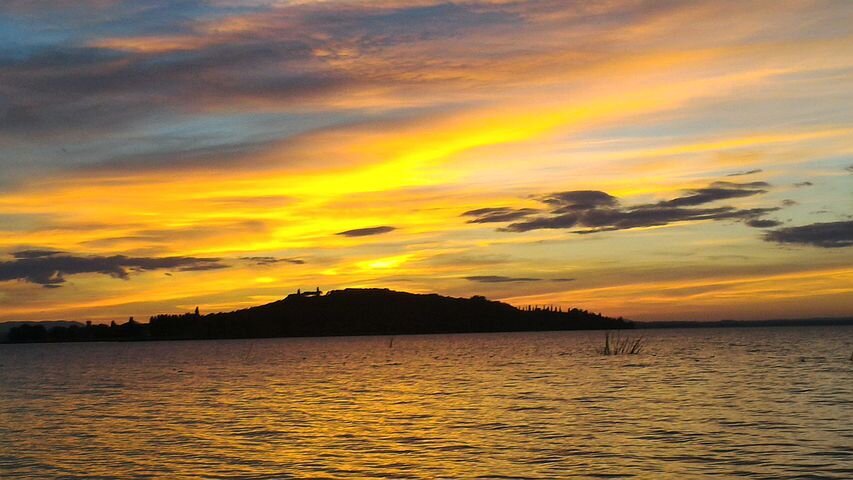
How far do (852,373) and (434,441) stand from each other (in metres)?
56.5

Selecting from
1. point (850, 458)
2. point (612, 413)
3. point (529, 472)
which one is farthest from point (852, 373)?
point (529, 472)

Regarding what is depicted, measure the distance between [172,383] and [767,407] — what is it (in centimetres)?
6050

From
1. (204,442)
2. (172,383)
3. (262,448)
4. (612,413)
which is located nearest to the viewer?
(262,448)

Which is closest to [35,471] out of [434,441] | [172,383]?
[434,441]

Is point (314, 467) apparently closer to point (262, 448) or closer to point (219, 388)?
point (262, 448)

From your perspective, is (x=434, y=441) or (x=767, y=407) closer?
(x=434, y=441)

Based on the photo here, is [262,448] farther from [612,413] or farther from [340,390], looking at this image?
[340,390]

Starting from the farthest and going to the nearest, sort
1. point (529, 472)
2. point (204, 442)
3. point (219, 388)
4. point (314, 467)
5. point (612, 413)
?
point (219, 388) < point (612, 413) < point (204, 442) < point (314, 467) < point (529, 472)

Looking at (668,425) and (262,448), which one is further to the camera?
(668,425)

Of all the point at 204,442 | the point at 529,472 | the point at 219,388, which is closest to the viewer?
the point at 529,472

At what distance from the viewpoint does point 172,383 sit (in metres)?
90.9

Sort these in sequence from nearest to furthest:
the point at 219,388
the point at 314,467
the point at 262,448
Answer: the point at 314,467 → the point at 262,448 → the point at 219,388

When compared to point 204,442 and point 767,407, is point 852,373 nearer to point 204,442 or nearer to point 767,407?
point 767,407

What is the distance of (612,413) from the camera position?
164 ft
